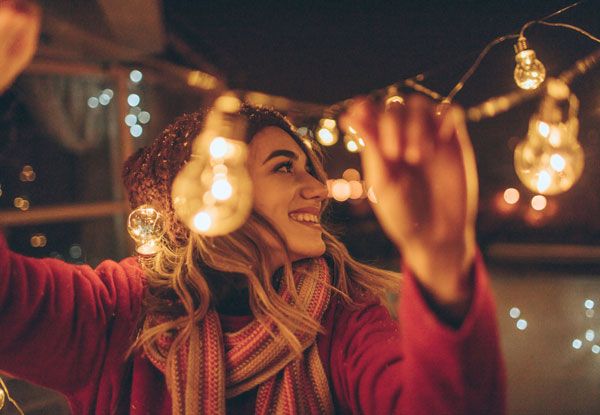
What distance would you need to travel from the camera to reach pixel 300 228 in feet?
4.36

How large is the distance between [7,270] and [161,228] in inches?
18.9

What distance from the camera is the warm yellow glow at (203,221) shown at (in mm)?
1036

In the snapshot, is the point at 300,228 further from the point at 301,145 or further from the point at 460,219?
the point at 460,219

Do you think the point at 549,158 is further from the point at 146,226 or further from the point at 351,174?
the point at 351,174

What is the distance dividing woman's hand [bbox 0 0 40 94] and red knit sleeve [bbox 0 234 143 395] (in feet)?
1.26

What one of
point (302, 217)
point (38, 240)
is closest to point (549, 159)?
point (302, 217)

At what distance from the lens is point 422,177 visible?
2.25ft

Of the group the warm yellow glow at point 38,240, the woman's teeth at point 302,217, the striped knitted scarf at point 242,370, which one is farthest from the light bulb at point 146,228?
the warm yellow glow at point 38,240

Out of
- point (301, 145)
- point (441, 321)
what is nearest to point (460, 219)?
point (441, 321)

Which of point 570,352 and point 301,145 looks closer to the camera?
point 301,145

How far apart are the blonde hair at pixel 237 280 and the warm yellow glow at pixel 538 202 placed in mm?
6383

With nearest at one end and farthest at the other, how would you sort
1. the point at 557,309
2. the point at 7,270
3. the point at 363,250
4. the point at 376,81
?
1. the point at 7,270
2. the point at 376,81
3. the point at 557,309
4. the point at 363,250

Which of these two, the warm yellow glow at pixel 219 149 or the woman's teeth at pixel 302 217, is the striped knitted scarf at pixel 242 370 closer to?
the woman's teeth at pixel 302 217

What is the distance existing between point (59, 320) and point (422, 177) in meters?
0.94
